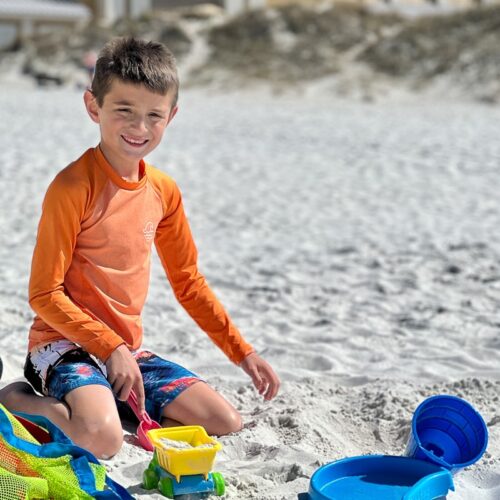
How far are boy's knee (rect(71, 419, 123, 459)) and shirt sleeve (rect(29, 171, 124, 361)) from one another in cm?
18

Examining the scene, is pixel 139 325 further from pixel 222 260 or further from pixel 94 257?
pixel 222 260

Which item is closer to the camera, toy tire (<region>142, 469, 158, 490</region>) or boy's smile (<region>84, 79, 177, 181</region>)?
toy tire (<region>142, 469, 158, 490</region>)

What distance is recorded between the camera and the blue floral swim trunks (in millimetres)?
2582

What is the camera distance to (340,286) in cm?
483

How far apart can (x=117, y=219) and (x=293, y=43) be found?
24.9m

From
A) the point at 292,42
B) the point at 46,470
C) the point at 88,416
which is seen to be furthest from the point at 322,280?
the point at 292,42

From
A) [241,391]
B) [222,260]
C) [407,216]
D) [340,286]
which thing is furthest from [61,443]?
[407,216]

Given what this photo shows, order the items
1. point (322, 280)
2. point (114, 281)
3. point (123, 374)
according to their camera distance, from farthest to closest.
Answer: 1. point (322, 280)
2. point (114, 281)
3. point (123, 374)

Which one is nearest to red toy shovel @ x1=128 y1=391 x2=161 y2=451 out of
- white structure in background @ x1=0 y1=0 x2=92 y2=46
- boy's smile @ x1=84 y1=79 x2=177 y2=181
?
boy's smile @ x1=84 y1=79 x2=177 y2=181

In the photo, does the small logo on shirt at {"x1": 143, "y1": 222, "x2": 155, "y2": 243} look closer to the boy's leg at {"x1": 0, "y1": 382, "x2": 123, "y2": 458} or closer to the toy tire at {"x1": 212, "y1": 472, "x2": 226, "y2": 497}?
the boy's leg at {"x1": 0, "y1": 382, "x2": 123, "y2": 458}

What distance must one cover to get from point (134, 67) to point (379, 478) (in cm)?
127

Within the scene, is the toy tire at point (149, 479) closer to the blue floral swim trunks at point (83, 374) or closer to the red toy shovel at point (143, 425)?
the red toy shovel at point (143, 425)

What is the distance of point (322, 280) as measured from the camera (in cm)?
497

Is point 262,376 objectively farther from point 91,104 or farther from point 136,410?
point 91,104
